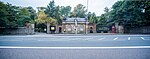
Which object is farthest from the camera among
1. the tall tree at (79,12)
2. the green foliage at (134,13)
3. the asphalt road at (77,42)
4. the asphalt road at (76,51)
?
the tall tree at (79,12)

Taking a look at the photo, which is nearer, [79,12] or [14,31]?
[14,31]

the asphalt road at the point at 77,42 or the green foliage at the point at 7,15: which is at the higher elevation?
the green foliage at the point at 7,15

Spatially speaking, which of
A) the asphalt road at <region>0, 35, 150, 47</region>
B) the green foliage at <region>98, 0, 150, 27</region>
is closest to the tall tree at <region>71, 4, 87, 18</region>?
the green foliage at <region>98, 0, 150, 27</region>

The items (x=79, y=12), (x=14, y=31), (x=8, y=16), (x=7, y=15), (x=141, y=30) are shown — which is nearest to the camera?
(x=7, y=15)

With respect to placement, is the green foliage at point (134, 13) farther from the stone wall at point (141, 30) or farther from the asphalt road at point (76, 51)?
the asphalt road at point (76, 51)

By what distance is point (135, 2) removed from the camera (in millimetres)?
27188

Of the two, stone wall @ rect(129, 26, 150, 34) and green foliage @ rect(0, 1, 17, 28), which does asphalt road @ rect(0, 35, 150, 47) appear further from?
stone wall @ rect(129, 26, 150, 34)

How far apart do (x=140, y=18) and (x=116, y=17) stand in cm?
382

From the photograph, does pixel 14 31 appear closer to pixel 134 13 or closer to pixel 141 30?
pixel 134 13

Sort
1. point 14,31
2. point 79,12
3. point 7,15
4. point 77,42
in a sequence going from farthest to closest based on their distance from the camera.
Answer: point 79,12 → point 14,31 → point 7,15 → point 77,42

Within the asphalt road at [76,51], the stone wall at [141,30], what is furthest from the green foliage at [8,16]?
the stone wall at [141,30]

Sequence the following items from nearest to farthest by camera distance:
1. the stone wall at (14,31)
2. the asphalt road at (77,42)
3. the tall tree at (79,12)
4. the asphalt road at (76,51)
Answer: the asphalt road at (76,51) < the asphalt road at (77,42) < the stone wall at (14,31) < the tall tree at (79,12)

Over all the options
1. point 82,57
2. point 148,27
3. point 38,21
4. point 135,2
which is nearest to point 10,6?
point 38,21

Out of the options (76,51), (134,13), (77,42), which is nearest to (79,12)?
(134,13)
